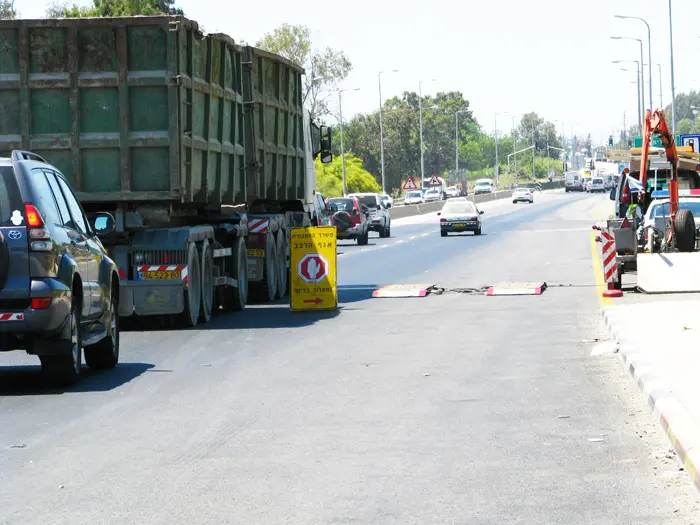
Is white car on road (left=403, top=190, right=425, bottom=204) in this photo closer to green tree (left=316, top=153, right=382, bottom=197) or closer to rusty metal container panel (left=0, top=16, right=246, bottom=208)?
green tree (left=316, top=153, right=382, bottom=197)

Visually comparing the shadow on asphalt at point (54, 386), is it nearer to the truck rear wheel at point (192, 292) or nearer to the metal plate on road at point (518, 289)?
the truck rear wheel at point (192, 292)

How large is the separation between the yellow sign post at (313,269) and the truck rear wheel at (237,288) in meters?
1.06

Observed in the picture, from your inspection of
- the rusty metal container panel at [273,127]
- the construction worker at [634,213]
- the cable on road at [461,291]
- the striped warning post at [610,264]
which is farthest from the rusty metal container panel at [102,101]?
the construction worker at [634,213]

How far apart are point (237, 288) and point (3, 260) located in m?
10.3

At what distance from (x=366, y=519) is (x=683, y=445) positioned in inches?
96.0

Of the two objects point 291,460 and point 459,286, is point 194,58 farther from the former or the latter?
point 291,460

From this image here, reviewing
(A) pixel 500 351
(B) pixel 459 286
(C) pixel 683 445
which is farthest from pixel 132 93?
(C) pixel 683 445

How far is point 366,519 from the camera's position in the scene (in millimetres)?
7453

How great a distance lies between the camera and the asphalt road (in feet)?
25.7

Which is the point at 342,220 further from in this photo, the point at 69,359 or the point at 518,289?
the point at 69,359

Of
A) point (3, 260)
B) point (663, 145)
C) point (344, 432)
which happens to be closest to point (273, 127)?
point (663, 145)

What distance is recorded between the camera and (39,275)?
12.8 metres

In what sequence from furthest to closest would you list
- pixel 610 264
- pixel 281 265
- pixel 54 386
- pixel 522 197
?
pixel 522 197, pixel 281 265, pixel 610 264, pixel 54 386

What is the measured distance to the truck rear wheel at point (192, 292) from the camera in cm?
1948
